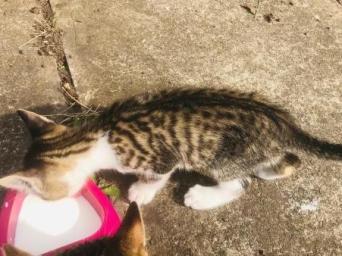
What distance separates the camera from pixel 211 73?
150 inches

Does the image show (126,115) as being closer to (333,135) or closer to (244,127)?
(244,127)

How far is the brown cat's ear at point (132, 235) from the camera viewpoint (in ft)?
6.78

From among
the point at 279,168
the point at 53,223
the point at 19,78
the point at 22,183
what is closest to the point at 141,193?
the point at 53,223

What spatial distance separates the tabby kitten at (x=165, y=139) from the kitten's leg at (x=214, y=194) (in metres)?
0.21

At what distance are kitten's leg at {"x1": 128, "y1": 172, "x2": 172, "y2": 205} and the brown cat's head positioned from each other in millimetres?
362

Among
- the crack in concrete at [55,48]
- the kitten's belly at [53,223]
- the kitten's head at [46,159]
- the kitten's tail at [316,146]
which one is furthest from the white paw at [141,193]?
the kitten's tail at [316,146]

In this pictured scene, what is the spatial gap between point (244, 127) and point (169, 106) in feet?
1.39

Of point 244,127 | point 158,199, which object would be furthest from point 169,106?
point 158,199

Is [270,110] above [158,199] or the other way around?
above

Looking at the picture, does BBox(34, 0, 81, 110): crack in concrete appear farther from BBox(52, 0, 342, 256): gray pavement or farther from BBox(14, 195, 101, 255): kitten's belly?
BBox(14, 195, 101, 255): kitten's belly

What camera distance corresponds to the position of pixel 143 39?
12.9ft

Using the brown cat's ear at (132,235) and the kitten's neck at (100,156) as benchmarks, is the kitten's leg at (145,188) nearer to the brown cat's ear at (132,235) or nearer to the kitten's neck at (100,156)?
the kitten's neck at (100,156)

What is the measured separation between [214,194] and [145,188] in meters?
0.43

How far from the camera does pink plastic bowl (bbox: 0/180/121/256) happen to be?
2.80m
